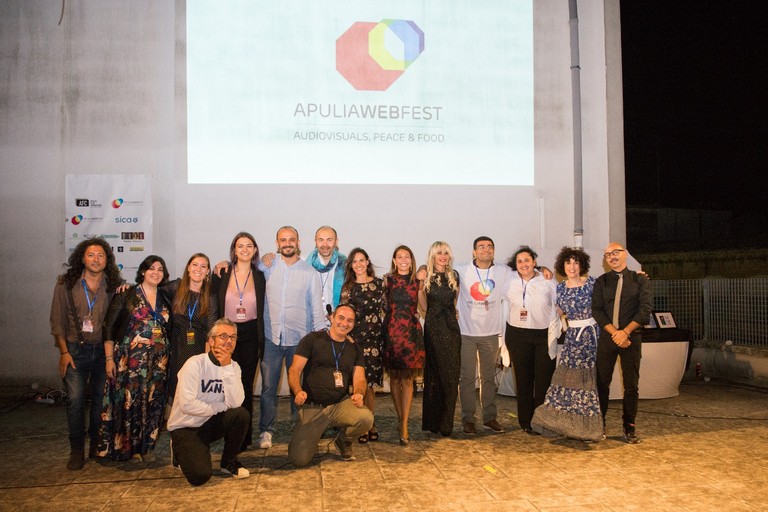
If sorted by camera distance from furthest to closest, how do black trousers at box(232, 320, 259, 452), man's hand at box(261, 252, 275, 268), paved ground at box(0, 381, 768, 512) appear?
man's hand at box(261, 252, 275, 268) → black trousers at box(232, 320, 259, 452) → paved ground at box(0, 381, 768, 512)

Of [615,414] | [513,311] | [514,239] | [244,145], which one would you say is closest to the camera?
[513,311]

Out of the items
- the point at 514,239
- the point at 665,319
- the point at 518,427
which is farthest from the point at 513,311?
the point at 665,319

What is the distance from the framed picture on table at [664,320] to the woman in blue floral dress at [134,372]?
4.49 meters

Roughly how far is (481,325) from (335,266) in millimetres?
1151

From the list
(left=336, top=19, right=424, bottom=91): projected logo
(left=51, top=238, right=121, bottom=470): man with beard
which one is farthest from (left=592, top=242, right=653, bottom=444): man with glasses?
(left=51, top=238, right=121, bottom=470): man with beard

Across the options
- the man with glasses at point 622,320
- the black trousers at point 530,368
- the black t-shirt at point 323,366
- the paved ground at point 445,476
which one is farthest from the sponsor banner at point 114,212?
the man with glasses at point 622,320

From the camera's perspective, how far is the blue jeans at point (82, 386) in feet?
11.7

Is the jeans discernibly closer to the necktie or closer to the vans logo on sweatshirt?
the necktie

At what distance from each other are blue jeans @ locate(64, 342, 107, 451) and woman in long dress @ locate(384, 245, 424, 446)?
1.86 meters

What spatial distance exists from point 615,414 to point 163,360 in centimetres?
354

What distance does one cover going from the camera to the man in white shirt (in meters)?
4.25

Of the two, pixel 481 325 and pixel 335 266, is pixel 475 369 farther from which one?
pixel 335 266

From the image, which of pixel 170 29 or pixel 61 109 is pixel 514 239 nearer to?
pixel 170 29

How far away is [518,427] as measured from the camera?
4422 millimetres
